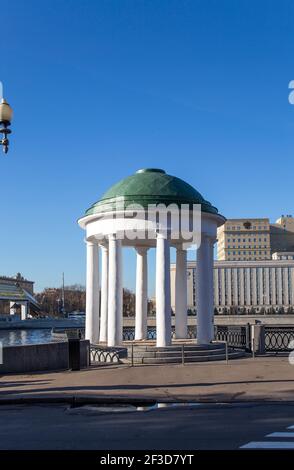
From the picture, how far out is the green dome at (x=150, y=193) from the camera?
21.7 m

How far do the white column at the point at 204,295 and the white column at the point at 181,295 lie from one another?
3546mm

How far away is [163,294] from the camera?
21.2 metres

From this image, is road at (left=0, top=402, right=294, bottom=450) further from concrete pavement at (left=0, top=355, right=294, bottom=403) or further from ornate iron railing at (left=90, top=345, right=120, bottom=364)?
ornate iron railing at (left=90, top=345, right=120, bottom=364)

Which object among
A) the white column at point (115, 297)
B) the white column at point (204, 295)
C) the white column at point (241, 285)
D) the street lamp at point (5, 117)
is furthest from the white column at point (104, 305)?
the white column at point (241, 285)

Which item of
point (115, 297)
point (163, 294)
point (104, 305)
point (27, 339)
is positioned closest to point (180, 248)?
point (104, 305)

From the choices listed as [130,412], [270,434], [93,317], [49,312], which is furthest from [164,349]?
[49,312]

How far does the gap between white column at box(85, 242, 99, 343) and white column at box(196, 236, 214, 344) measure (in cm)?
460

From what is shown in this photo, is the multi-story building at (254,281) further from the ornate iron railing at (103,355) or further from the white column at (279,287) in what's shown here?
the ornate iron railing at (103,355)

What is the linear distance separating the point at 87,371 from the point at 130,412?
6.50 metres

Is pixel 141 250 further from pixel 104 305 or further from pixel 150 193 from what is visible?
pixel 150 193

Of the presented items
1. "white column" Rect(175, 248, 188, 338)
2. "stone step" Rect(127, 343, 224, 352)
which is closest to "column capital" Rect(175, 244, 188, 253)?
"white column" Rect(175, 248, 188, 338)

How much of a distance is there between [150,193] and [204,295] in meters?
4.96

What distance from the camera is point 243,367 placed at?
18422mm

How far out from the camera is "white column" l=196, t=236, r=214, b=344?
23062 millimetres
